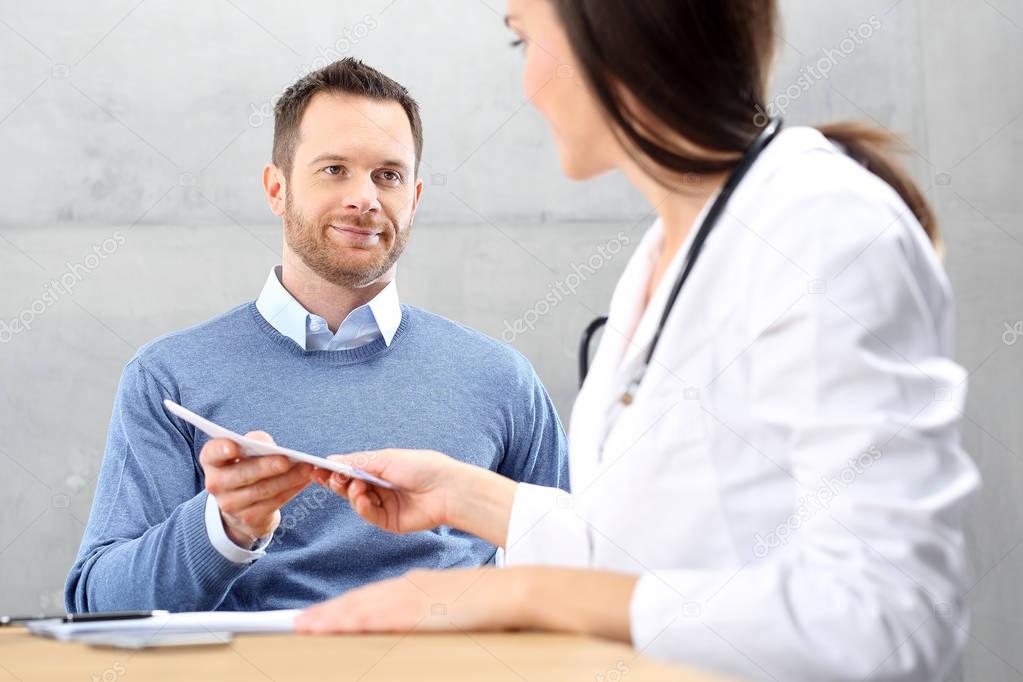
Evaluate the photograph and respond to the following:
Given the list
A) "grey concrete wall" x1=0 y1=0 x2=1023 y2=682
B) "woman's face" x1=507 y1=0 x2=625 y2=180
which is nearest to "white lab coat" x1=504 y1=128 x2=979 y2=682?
"woman's face" x1=507 y1=0 x2=625 y2=180

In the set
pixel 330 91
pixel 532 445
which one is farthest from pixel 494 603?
pixel 330 91

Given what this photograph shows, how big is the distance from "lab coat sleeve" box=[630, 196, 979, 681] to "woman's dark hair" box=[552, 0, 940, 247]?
9.2 inches

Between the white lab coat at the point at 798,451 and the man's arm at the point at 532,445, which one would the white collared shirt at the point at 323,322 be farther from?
the white lab coat at the point at 798,451

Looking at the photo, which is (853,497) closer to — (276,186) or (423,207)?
(276,186)

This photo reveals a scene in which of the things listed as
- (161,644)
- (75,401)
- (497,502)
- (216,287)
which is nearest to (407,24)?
(216,287)

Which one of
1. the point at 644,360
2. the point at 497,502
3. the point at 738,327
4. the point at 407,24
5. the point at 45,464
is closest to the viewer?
the point at 738,327

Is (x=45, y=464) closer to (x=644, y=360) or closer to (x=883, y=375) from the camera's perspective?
(x=644, y=360)

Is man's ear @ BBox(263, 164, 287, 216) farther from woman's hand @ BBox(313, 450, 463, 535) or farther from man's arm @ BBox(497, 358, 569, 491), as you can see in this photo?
woman's hand @ BBox(313, 450, 463, 535)

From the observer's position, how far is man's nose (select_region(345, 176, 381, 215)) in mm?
2414

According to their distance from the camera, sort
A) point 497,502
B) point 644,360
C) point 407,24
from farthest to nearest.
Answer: point 407,24 → point 497,502 → point 644,360

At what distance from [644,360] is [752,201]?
207mm

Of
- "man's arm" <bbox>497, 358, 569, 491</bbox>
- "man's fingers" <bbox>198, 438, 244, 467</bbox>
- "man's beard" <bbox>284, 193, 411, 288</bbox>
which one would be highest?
"man's fingers" <bbox>198, 438, 244, 467</bbox>

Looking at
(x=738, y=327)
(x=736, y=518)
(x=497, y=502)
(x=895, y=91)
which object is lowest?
(x=895, y=91)

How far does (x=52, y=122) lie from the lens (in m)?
3.25
